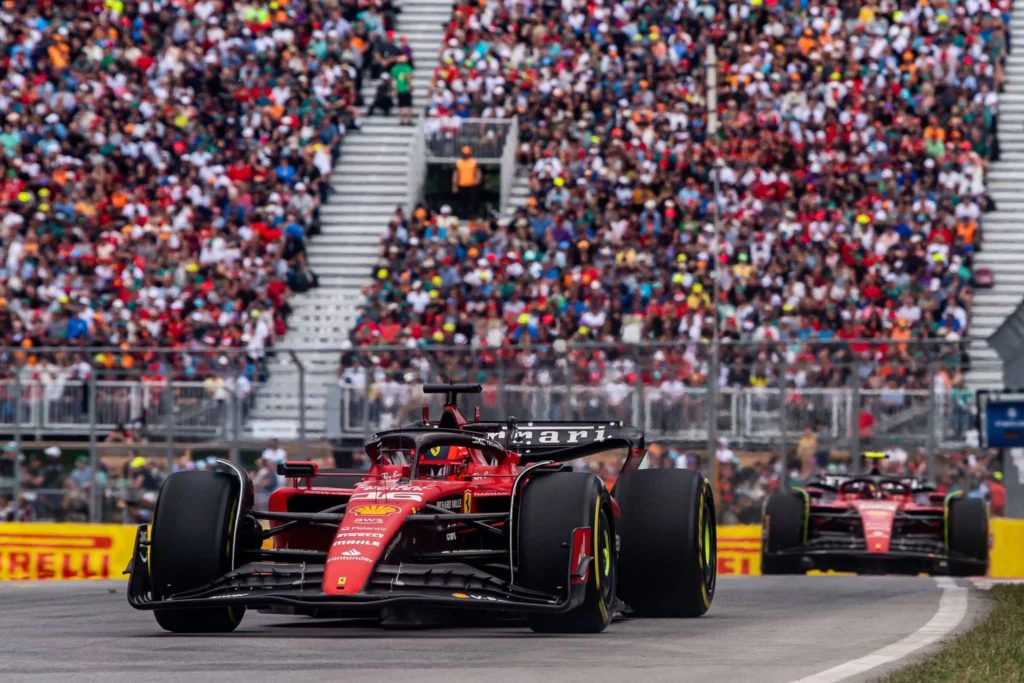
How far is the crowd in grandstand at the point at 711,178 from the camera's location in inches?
1086

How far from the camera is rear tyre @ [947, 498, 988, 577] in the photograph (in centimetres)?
1922

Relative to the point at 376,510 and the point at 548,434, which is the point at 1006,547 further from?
the point at 376,510

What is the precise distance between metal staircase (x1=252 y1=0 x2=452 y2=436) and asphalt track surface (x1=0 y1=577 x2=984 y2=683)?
50.2 ft

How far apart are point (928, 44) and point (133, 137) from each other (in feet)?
46.8

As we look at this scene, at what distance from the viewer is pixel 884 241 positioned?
28281 millimetres

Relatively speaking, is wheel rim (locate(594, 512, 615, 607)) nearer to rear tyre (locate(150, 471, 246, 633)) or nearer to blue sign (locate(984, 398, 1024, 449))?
rear tyre (locate(150, 471, 246, 633))

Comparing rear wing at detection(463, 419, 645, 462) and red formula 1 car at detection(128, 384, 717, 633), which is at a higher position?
rear wing at detection(463, 419, 645, 462)

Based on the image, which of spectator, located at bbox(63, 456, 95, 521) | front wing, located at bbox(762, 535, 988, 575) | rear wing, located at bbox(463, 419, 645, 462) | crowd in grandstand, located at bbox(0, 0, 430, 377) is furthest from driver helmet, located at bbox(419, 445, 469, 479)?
crowd in grandstand, located at bbox(0, 0, 430, 377)

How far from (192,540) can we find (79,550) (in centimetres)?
1269

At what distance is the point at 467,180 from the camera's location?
1270 inches

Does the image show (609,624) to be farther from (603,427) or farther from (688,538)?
(603,427)

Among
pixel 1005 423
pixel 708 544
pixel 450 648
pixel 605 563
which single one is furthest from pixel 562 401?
pixel 450 648

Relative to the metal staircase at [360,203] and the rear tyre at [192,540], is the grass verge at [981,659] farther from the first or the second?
the metal staircase at [360,203]

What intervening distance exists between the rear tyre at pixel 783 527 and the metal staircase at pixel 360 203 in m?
8.73
